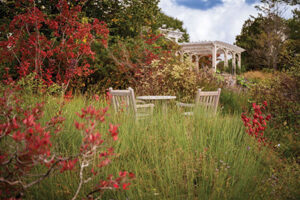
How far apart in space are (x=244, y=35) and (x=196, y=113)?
91.7 feet

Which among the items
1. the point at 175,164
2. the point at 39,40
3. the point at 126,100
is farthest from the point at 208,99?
the point at 39,40

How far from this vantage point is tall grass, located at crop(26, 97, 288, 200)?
2344 millimetres

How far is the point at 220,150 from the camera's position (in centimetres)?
308

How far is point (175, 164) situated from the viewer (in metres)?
2.64

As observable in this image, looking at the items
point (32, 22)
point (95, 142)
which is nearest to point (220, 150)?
point (95, 142)

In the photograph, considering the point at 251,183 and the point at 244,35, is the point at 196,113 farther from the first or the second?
the point at 244,35

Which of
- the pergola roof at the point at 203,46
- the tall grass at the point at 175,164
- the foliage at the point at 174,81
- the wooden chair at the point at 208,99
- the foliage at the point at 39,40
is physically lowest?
the tall grass at the point at 175,164

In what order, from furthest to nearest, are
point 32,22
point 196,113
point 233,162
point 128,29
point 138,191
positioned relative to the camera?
point 128,29
point 32,22
point 196,113
point 233,162
point 138,191

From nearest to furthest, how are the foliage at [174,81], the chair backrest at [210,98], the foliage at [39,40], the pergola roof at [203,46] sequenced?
the chair backrest at [210,98] → the foliage at [39,40] → the foliage at [174,81] → the pergola roof at [203,46]

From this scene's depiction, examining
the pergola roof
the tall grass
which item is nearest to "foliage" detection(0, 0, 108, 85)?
the tall grass

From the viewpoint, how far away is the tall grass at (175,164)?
2344mm

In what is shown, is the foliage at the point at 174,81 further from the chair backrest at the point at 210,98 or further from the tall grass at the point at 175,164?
the tall grass at the point at 175,164

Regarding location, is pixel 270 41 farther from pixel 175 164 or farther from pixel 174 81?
pixel 175 164

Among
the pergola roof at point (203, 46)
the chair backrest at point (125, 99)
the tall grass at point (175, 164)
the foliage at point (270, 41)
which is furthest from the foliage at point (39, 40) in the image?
the foliage at point (270, 41)
